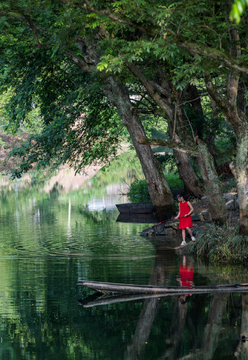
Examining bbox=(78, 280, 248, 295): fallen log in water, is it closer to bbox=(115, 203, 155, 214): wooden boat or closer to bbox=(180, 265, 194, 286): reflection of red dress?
bbox=(180, 265, 194, 286): reflection of red dress

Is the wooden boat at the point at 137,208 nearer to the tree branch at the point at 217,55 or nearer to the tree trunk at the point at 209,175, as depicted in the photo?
the tree trunk at the point at 209,175

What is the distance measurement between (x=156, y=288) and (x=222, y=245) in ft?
13.2

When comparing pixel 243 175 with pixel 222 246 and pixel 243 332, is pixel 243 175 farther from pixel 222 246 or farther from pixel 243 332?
pixel 243 332

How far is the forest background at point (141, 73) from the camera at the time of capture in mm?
11438

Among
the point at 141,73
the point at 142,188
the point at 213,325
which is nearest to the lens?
the point at 213,325

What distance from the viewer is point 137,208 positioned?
24.4 metres

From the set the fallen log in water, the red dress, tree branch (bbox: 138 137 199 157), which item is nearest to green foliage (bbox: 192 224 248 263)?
the red dress

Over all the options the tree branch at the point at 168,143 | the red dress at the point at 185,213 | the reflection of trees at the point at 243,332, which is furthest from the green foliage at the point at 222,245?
the reflection of trees at the point at 243,332

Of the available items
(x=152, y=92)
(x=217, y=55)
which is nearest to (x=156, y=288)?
(x=217, y=55)

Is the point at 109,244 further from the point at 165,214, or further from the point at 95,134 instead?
the point at 95,134

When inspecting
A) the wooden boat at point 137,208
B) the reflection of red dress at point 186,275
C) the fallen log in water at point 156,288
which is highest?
the wooden boat at point 137,208

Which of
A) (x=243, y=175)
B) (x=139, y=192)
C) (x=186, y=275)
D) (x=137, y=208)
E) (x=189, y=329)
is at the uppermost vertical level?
(x=243, y=175)

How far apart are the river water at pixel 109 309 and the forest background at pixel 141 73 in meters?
2.80

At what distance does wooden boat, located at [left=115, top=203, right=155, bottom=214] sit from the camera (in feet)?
79.4
